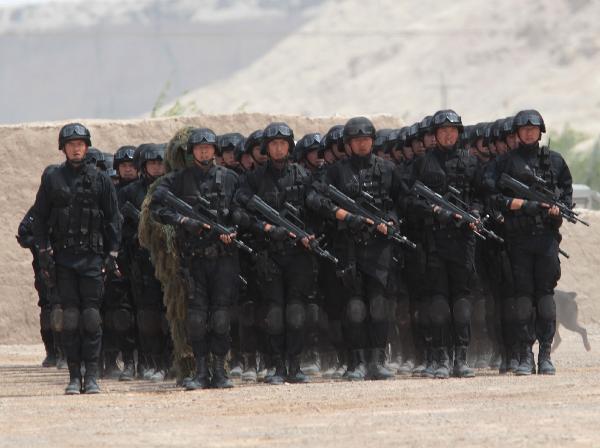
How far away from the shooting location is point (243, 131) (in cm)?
2439

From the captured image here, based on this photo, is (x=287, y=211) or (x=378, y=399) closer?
(x=378, y=399)

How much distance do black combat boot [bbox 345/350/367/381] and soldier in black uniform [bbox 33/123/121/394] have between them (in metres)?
2.11

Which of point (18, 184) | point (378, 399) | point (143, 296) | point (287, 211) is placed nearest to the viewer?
point (378, 399)

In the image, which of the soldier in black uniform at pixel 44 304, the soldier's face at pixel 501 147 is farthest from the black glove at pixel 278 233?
the soldier in black uniform at pixel 44 304

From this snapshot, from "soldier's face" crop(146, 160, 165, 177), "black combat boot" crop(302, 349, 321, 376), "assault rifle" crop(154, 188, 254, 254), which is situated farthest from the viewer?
"black combat boot" crop(302, 349, 321, 376)

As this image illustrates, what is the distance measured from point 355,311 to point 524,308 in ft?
4.56

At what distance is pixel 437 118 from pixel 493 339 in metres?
2.29

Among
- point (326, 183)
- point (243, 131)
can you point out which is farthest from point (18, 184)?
point (326, 183)

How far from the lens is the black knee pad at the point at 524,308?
1418cm

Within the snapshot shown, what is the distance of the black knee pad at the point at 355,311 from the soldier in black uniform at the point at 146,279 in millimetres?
1883

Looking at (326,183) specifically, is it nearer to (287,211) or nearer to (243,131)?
(287,211)

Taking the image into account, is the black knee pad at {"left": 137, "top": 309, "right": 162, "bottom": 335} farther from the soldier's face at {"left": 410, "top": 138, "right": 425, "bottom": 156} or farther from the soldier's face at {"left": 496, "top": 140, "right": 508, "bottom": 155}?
the soldier's face at {"left": 496, "top": 140, "right": 508, "bottom": 155}

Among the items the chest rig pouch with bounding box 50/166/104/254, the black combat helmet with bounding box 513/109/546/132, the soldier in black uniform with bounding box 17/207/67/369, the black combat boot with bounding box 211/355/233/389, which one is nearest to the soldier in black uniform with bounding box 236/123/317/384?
the black combat boot with bounding box 211/355/233/389

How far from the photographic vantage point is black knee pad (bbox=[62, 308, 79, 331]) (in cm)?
1297
